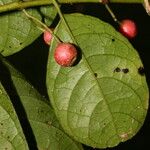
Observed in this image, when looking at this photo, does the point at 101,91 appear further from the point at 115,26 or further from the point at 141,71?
the point at 115,26

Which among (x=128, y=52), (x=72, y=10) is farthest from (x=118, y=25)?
(x=128, y=52)

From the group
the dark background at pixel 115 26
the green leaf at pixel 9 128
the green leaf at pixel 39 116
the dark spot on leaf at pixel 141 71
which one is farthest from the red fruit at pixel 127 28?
the green leaf at pixel 9 128

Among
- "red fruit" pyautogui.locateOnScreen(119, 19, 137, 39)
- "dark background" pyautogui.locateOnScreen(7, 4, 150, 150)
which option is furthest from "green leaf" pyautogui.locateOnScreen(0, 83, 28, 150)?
"red fruit" pyautogui.locateOnScreen(119, 19, 137, 39)

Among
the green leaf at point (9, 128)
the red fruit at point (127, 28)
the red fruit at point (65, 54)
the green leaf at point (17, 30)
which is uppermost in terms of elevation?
the green leaf at point (17, 30)

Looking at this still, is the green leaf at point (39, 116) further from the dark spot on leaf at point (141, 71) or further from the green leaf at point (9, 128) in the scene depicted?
the dark spot on leaf at point (141, 71)

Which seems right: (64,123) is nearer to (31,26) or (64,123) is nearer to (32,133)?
(32,133)
